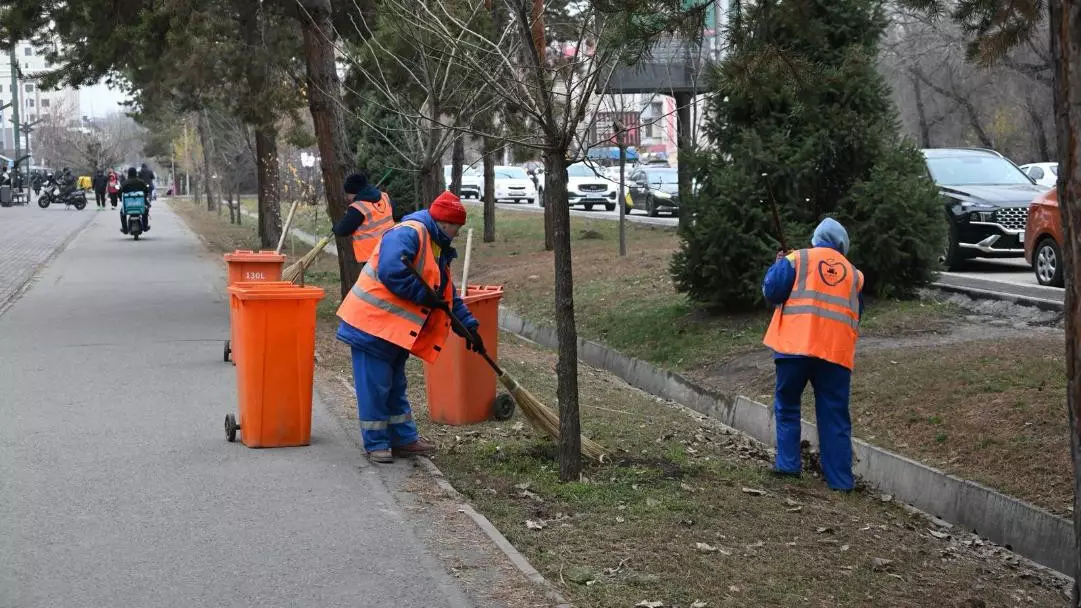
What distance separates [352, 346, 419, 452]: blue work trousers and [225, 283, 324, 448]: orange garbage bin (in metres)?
0.49

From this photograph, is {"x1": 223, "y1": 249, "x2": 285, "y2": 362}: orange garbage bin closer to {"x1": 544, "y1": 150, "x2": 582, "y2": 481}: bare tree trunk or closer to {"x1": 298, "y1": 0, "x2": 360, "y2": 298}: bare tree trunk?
{"x1": 298, "y1": 0, "x2": 360, "y2": 298}: bare tree trunk

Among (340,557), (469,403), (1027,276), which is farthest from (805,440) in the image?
(1027,276)

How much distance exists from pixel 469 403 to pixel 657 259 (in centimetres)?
1062

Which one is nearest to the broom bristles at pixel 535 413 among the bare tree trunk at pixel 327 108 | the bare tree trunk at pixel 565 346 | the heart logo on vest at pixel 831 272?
the bare tree trunk at pixel 565 346

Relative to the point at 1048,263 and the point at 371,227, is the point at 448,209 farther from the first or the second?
the point at 1048,263

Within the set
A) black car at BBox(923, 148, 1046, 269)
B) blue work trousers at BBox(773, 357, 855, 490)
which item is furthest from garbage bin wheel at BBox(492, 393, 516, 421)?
black car at BBox(923, 148, 1046, 269)

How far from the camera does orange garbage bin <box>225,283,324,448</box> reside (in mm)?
8266

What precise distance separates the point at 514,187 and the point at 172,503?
42.7m

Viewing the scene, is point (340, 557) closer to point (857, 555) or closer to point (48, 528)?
point (48, 528)

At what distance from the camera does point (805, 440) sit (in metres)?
9.35

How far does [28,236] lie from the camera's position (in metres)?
31.7

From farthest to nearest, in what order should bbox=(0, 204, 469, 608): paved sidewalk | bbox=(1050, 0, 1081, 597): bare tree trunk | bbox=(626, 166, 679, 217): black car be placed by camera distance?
bbox=(626, 166, 679, 217): black car → bbox=(0, 204, 469, 608): paved sidewalk → bbox=(1050, 0, 1081, 597): bare tree trunk

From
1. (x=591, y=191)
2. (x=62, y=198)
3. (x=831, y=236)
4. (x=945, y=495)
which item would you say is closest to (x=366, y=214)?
(x=831, y=236)

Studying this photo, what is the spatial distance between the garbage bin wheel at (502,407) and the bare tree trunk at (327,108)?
5202 mm
